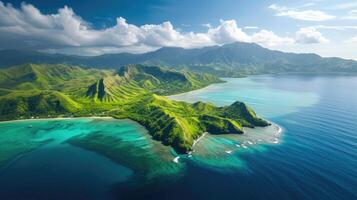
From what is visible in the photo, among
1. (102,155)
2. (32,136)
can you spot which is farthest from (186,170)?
(32,136)

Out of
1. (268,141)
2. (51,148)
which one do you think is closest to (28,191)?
(51,148)

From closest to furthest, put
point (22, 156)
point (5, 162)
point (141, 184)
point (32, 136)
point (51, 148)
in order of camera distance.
Result: point (141, 184) < point (5, 162) < point (22, 156) < point (51, 148) < point (32, 136)

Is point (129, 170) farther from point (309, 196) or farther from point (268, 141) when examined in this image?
point (268, 141)

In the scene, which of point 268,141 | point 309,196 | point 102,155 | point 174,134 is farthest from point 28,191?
point 268,141

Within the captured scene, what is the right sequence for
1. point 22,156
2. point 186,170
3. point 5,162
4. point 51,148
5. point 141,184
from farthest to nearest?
point 51,148
point 22,156
point 5,162
point 186,170
point 141,184

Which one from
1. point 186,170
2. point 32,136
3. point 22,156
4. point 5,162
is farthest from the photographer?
point 32,136

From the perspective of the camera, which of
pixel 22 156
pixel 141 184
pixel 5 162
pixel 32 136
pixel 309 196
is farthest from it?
pixel 32 136

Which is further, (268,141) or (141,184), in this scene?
(268,141)

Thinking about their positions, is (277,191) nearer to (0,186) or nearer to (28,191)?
(28,191)

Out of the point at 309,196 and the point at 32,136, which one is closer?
the point at 309,196
